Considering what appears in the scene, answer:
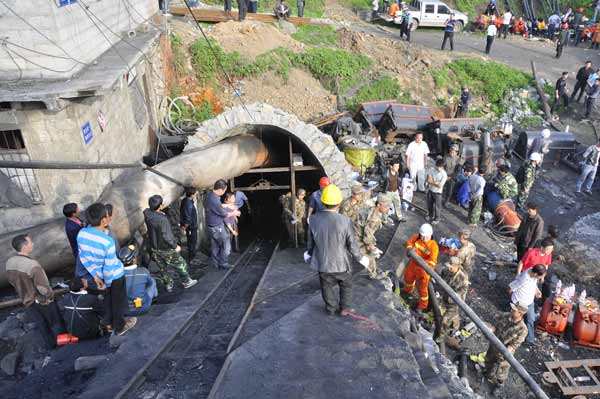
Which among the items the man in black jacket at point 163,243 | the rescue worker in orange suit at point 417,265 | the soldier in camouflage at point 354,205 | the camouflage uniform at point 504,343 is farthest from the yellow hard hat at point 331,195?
the camouflage uniform at point 504,343

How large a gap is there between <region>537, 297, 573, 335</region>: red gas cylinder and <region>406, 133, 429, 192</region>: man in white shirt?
4950 mm

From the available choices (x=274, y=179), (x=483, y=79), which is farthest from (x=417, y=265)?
(x=483, y=79)

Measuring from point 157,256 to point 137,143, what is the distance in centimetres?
465

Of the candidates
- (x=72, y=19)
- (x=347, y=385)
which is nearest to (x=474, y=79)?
(x=72, y=19)

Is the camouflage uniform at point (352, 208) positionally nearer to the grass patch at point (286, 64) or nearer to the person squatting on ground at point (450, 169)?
the person squatting on ground at point (450, 169)

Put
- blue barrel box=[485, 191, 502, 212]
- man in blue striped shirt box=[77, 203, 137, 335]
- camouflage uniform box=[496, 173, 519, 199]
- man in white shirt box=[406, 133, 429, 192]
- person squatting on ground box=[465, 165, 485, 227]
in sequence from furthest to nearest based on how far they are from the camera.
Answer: man in white shirt box=[406, 133, 429, 192] < blue barrel box=[485, 191, 502, 212] < camouflage uniform box=[496, 173, 519, 199] < person squatting on ground box=[465, 165, 485, 227] < man in blue striped shirt box=[77, 203, 137, 335]

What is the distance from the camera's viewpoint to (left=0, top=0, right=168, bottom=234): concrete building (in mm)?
6086

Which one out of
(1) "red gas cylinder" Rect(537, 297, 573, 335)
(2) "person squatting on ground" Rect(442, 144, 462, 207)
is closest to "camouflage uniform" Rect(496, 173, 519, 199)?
(2) "person squatting on ground" Rect(442, 144, 462, 207)

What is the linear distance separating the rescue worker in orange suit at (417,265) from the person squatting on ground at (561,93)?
12.5 m

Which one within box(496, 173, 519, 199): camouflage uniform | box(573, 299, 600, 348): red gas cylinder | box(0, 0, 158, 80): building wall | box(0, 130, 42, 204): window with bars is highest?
box(0, 0, 158, 80): building wall

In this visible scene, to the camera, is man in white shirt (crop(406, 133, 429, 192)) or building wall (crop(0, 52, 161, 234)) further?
man in white shirt (crop(406, 133, 429, 192))

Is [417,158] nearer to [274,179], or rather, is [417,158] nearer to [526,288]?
[274,179]

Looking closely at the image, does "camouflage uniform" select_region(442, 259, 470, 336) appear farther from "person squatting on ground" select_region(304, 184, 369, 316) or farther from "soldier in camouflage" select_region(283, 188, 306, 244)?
"soldier in camouflage" select_region(283, 188, 306, 244)

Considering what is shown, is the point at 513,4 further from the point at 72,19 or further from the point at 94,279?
the point at 94,279
